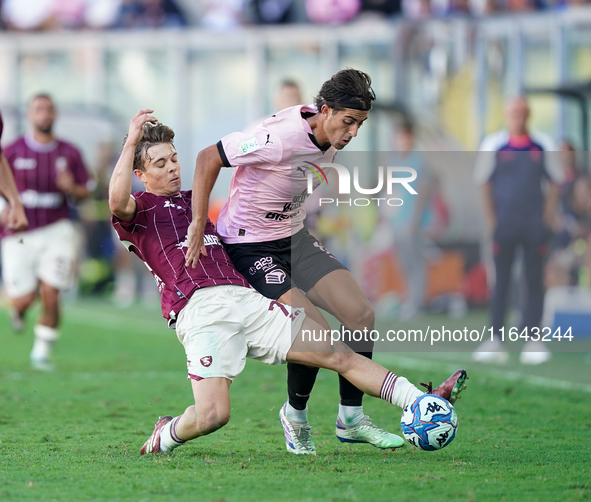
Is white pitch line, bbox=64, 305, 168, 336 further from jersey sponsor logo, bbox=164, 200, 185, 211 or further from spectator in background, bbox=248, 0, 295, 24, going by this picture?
spectator in background, bbox=248, 0, 295, 24

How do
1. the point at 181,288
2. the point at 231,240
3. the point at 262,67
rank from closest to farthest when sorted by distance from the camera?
the point at 181,288, the point at 231,240, the point at 262,67

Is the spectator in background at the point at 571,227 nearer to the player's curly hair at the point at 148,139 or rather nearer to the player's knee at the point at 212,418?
the player's curly hair at the point at 148,139

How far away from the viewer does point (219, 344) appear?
4.98m

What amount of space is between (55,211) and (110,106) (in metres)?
11.1

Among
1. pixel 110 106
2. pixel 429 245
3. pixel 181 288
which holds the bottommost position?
pixel 429 245

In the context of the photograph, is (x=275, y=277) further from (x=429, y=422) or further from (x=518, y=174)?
(x=518, y=174)

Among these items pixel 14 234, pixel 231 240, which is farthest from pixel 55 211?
pixel 231 240

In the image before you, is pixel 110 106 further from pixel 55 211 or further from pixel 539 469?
pixel 539 469

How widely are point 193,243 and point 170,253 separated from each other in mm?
202

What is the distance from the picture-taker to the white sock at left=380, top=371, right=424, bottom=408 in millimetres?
4848

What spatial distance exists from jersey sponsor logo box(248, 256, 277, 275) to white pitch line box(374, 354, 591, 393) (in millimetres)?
3389


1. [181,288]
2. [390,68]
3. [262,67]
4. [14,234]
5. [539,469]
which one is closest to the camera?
[539,469]

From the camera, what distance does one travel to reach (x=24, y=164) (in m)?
9.43

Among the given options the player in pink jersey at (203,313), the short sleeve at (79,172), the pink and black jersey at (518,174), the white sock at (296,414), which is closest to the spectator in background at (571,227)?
the pink and black jersey at (518,174)
